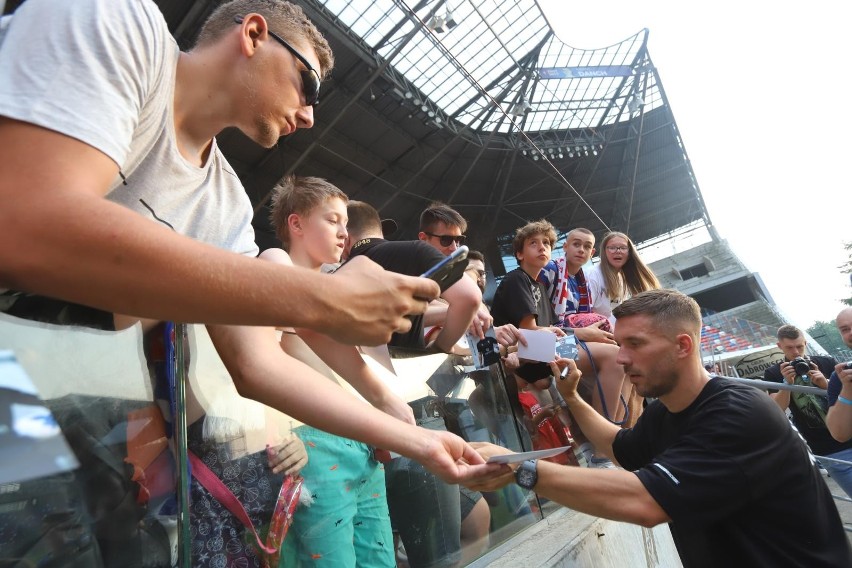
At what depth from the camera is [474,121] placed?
21094mm

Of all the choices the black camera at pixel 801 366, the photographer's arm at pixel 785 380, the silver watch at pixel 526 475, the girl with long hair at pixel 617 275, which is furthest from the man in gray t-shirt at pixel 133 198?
the black camera at pixel 801 366

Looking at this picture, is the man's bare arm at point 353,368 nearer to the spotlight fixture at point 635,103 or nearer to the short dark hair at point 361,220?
the short dark hair at point 361,220

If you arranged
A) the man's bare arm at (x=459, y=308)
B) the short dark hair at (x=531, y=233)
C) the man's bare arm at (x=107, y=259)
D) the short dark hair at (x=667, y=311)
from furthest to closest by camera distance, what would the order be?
1. the short dark hair at (x=531, y=233)
2. the short dark hair at (x=667, y=311)
3. the man's bare arm at (x=459, y=308)
4. the man's bare arm at (x=107, y=259)

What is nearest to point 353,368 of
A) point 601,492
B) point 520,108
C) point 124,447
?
point 124,447

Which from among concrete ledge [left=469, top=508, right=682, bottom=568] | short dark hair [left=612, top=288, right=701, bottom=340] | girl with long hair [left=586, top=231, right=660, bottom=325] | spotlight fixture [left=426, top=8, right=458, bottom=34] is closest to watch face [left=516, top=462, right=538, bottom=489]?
concrete ledge [left=469, top=508, right=682, bottom=568]

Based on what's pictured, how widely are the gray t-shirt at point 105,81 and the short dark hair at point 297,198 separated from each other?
3.90ft

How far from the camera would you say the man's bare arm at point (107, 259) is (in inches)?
25.3

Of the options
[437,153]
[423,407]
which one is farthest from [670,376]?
[437,153]

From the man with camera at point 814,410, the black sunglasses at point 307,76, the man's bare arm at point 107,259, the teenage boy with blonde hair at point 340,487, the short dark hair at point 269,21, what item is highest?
the short dark hair at point 269,21

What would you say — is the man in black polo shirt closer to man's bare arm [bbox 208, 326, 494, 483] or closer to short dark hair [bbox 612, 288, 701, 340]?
short dark hair [bbox 612, 288, 701, 340]

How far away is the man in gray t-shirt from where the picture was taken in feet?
2.15

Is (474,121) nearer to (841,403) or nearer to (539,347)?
(841,403)

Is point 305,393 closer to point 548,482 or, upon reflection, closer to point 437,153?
point 548,482

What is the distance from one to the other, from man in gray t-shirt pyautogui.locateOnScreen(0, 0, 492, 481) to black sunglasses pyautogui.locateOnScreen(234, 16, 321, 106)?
163 millimetres
